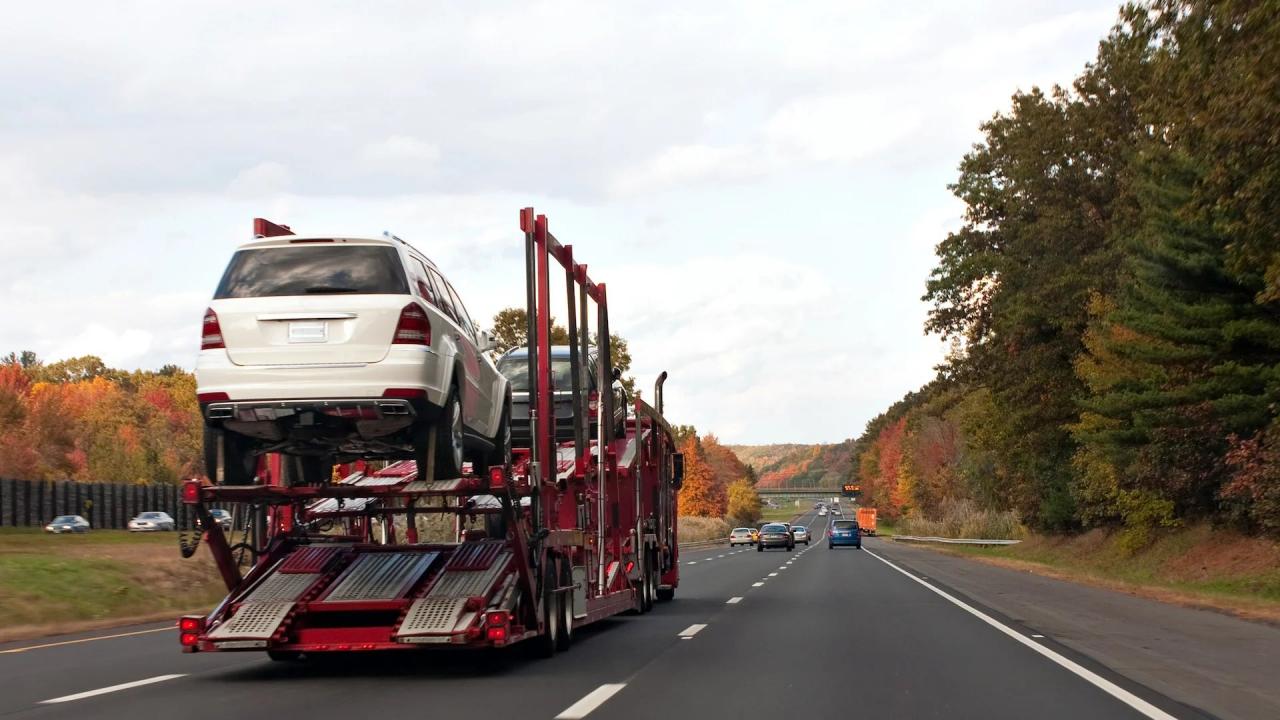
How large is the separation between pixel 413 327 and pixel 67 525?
62588 mm

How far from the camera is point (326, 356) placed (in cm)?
1015

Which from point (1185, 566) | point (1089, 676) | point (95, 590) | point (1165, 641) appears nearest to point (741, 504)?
point (1185, 566)

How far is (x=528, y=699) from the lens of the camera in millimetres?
9805

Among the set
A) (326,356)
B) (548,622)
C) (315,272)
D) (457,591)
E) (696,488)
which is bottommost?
(548,622)

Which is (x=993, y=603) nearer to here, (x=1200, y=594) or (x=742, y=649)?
(x=1200, y=594)

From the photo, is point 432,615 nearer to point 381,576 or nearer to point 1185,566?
point 381,576

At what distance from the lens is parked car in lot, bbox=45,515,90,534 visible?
214 feet

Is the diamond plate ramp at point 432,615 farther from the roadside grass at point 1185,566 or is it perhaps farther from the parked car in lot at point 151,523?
the parked car in lot at point 151,523

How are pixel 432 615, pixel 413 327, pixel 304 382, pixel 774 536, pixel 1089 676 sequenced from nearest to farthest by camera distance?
pixel 304 382 → pixel 413 327 → pixel 432 615 → pixel 1089 676 → pixel 774 536

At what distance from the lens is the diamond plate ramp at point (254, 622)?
A: 10.9 metres

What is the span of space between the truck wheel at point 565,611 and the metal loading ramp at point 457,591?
174 centimetres

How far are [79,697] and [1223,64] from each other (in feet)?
53.7

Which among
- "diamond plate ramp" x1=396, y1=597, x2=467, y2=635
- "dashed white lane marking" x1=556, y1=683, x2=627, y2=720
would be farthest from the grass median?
"dashed white lane marking" x1=556, y1=683, x2=627, y2=720

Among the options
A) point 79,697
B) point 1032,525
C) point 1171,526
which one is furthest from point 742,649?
point 1032,525
